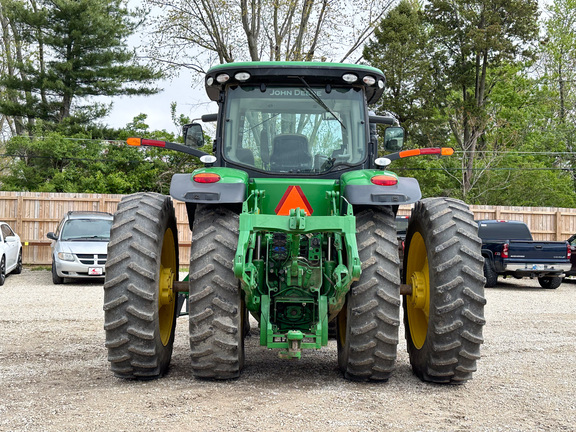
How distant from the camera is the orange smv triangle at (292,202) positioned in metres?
5.53

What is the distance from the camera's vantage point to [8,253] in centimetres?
1648

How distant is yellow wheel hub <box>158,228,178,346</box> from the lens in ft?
19.0

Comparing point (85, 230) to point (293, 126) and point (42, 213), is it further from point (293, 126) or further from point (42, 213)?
point (293, 126)

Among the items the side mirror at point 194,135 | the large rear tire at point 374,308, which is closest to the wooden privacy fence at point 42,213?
the side mirror at point 194,135

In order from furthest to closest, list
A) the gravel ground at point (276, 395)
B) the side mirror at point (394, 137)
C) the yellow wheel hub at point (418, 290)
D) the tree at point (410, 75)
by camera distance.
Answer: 1. the tree at point (410, 75)
2. the side mirror at point (394, 137)
3. the yellow wheel hub at point (418, 290)
4. the gravel ground at point (276, 395)

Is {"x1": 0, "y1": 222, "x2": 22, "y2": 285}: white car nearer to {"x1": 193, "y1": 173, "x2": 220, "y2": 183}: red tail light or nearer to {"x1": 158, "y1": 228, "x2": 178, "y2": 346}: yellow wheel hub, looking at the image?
{"x1": 158, "y1": 228, "x2": 178, "y2": 346}: yellow wheel hub

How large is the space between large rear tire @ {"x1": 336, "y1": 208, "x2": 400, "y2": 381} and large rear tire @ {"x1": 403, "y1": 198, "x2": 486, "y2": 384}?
1.17 feet

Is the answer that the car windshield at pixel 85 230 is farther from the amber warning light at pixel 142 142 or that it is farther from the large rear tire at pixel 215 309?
the large rear tire at pixel 215 309

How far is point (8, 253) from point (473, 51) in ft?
83.6

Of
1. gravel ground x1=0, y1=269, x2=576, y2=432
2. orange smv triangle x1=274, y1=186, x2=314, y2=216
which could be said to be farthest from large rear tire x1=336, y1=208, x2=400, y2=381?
orange smv triangle x1=274, y1=186, x2=314, y2=216

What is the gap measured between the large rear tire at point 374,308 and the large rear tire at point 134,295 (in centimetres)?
151

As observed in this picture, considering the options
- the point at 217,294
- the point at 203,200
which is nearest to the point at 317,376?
the point at 217,294

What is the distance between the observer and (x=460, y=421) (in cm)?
444

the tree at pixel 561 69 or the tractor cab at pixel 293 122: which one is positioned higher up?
the tree at pixel 561 69
